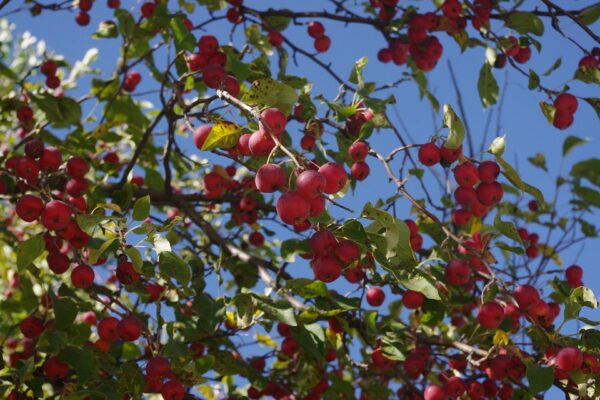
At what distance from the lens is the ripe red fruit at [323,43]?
185 inches

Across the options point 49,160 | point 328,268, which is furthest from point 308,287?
point 49,160

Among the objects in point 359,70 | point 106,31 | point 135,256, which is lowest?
point 135,256

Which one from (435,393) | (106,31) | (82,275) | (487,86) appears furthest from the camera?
(106,31)

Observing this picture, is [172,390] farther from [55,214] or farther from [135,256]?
[55,214]

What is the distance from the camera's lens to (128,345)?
12.1 ft

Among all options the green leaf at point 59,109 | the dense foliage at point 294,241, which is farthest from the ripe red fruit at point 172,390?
the green leaf at point 59,109

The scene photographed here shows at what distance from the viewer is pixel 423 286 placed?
244 centimetres

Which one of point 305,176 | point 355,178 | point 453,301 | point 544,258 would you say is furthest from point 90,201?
point 544,258

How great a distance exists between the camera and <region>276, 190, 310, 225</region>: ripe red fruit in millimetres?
1997

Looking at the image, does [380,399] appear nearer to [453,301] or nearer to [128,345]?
[453,301]

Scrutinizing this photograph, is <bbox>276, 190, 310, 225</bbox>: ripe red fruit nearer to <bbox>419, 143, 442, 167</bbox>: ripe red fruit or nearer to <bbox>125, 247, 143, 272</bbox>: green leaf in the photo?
<bbox>125, 247, 143, 272</bbox>: green leaf

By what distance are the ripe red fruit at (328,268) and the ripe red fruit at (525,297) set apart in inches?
34.7

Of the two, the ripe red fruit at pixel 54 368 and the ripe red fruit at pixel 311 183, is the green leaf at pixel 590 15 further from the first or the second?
the ripe red fruit at pixel 54 368

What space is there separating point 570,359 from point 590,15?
1.80 meters
